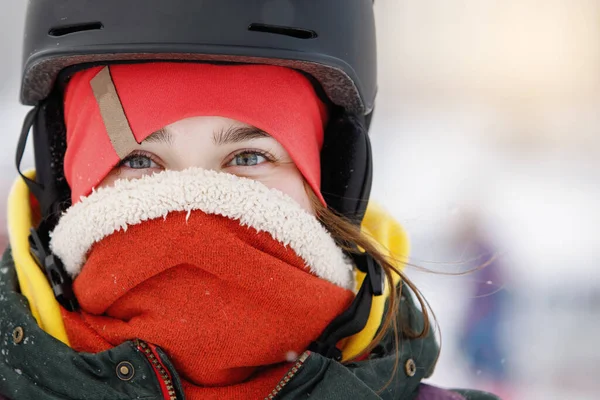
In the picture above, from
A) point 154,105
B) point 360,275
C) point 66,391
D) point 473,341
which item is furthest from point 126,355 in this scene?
point 473,341

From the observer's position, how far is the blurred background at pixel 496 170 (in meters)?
4.41

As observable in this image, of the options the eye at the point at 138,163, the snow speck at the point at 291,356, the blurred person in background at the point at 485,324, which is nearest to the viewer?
the snow speck at the point at 291,356

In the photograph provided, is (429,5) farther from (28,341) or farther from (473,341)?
(28,341)

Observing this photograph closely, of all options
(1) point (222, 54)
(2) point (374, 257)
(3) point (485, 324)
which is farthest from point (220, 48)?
(3) point (485, 324)

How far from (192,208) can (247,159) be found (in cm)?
27

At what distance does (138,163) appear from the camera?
180cm

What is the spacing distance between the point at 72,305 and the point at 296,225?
578 millimetres

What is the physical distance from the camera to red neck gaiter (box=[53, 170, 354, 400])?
1.56 m

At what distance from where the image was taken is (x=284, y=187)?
180cm

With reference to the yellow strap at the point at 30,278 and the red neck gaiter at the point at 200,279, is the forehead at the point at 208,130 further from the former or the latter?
the yellow strap at the point at 30,278

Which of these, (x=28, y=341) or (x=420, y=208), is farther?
(x=420, y=208)

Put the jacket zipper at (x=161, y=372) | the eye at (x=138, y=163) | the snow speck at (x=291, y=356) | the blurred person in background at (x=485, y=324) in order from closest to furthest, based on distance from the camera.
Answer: the jacket zipper at (x=161, y=372), the snow speck at (x=291, y=356), the eye at (x=138, y=163), the blurred person in background at (x=485, y=324)

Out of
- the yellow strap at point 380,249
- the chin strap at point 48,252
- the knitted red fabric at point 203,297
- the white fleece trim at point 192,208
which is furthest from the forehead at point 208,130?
the yellow strap at point 380,249

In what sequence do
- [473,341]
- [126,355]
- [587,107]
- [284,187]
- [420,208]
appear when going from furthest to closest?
[587,107] → [420,208] → [473,341] → [284,187] → [126,355]
